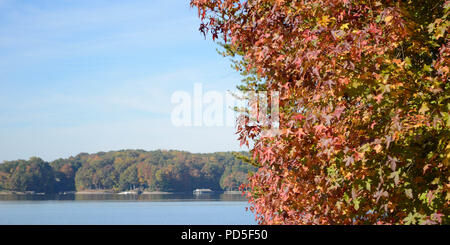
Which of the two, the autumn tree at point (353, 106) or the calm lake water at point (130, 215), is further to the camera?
the calm lake water at point (130, 215)

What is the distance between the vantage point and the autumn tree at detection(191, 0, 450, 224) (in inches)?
218

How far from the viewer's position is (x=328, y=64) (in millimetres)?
5895

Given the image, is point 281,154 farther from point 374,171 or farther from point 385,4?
point 385,4

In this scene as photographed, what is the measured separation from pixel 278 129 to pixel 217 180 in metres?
184

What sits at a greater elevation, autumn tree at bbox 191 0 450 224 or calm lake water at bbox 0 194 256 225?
autumn tree at bbox 191 0 450 224

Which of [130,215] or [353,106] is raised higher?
[353,106]

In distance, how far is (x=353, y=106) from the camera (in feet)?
21.5

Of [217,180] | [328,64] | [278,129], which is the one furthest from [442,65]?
[217,180]

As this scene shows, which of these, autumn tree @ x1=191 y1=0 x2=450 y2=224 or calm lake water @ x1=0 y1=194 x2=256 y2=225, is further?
calm lake water @ x1=0 y1=194 x2=256 y2=225

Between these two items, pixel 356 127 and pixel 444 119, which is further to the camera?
pixel 356 127

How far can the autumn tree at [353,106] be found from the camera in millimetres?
5539

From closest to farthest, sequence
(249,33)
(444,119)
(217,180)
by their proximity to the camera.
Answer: (444,119) < (249,33) < (217,180)

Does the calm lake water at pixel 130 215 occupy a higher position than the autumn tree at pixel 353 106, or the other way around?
the autumn tree at pixel 353 106
